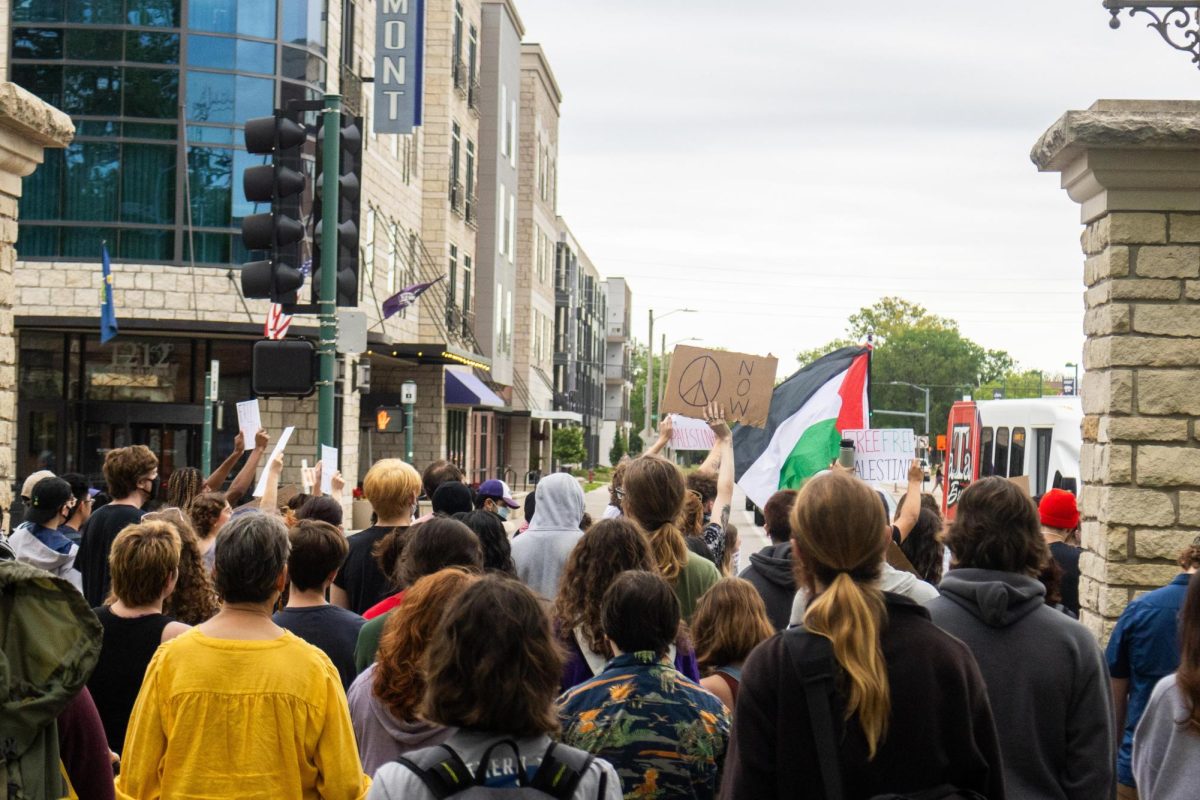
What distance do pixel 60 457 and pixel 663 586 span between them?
24.0 m

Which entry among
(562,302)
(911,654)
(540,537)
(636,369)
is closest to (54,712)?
(911,654)

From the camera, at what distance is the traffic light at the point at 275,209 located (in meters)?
10.1

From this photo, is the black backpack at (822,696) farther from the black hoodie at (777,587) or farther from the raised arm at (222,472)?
the raised arm at (222,472)

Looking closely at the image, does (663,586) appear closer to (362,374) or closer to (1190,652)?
(1190,652)

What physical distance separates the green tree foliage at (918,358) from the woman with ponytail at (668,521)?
397 ft

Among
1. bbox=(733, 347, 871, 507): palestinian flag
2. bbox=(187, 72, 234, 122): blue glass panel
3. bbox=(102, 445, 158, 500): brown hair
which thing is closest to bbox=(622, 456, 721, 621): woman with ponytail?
bbox=(102, 445, 158, 500): brown hair

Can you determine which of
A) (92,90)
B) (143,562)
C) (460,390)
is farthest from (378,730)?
(460,390)

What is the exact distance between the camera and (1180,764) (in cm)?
398

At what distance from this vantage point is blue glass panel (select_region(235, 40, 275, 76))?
26.5 metres

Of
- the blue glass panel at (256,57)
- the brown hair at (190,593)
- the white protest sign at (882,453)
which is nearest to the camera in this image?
the brown hair at (190,593)

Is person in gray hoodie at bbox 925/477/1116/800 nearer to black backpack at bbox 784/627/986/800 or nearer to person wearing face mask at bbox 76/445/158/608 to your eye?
black backpack at bbox 784/627/986/800

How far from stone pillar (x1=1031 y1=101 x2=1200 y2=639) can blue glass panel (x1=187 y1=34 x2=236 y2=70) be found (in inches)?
814

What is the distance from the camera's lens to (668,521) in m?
6.43

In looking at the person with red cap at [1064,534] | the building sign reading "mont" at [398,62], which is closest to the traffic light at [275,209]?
the person with red cap at [1064,534]
